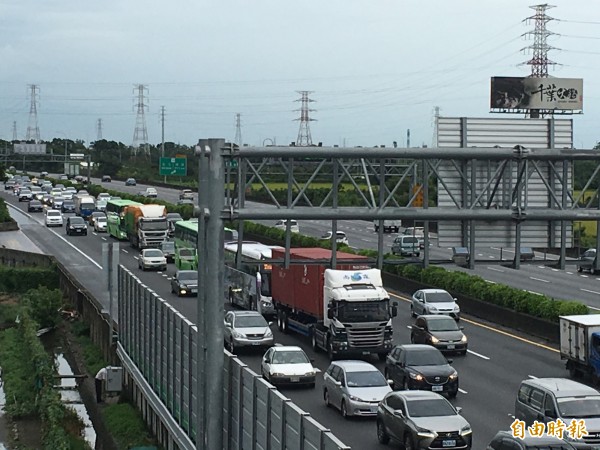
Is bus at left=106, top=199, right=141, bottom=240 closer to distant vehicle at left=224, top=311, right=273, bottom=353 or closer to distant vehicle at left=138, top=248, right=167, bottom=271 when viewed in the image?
distant vehicle at left=138, top=248, right=167, bottom=271

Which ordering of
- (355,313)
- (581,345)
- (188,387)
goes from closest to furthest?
1. (188,387)
2. (581,345)
3. (355,313)

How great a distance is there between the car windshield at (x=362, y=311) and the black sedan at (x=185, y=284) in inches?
789

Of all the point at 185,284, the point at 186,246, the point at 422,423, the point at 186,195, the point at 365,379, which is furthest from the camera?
the point at 186,195

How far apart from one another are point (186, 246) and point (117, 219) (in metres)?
23.7

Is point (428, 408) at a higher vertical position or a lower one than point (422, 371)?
higher

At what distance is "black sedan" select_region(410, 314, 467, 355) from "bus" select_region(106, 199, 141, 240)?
159 feet

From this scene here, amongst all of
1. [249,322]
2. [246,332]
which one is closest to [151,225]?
[249,322]

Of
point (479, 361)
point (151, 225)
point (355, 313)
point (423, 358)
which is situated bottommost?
point (479, 361)

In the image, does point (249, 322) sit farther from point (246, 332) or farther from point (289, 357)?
point (289, 357)

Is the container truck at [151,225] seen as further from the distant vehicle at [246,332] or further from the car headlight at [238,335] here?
the car headlight at [238,335]

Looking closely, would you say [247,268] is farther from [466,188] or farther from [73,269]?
[466,188]

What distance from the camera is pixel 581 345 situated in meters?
33.7

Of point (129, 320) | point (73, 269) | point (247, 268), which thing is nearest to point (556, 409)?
point (129, 320)

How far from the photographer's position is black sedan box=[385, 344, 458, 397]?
30.8 metres
